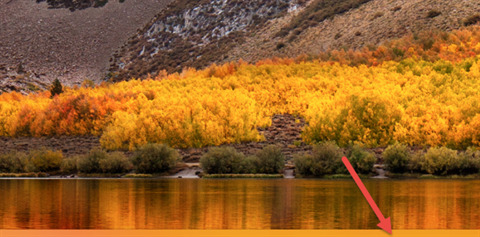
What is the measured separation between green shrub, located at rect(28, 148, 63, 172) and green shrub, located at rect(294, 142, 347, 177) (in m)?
12.0

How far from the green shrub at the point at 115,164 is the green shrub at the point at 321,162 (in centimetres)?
819

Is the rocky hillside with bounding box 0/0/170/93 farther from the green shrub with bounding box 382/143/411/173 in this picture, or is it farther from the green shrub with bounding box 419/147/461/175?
the green shrub with bounding box 419/147/461/175

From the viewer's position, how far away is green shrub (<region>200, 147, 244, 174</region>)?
3538cm

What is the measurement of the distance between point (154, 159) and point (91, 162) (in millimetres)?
3113

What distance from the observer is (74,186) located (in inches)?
1133

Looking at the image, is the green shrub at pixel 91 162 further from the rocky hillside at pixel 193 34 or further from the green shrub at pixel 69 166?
the rocky hillside at pixel 193 34

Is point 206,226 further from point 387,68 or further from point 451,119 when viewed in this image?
point 387,68

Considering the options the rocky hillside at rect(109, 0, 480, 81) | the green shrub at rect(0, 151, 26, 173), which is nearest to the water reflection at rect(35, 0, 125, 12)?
the rocky hillside at rect(109, 0, 480, 81)

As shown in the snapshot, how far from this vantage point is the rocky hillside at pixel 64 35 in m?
94.7

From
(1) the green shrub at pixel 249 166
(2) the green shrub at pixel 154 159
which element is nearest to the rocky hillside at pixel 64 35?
(2) the green shrub at pixel 154 159

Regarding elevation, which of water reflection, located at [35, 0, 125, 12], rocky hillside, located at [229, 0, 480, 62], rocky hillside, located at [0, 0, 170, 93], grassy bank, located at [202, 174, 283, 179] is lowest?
grassy bank, located at [202, 174, 283, 179]

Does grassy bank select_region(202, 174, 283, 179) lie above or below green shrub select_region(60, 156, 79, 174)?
below

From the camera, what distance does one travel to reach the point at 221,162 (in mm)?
35344

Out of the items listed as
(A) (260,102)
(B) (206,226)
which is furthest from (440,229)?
(A) (260,102)
